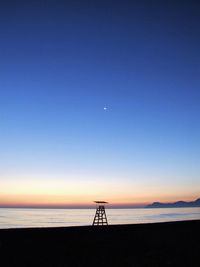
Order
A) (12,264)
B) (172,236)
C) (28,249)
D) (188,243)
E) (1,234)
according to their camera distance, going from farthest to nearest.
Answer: (172,236) → (188,243) → (1,234) → (28,249) → (12,264)

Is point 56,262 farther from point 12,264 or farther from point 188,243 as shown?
point 188,243

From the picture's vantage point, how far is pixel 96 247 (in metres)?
10.8

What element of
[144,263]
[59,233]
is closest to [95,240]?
[59,233]

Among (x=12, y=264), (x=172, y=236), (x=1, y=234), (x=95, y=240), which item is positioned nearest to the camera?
(x=12, y=264)

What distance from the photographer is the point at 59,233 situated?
458 inches

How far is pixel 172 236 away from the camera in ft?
43.3

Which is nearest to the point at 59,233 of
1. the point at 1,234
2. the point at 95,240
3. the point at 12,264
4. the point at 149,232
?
the point at 95,240

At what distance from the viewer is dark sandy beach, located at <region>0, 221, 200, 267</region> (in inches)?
369

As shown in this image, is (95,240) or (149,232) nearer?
(95,240)

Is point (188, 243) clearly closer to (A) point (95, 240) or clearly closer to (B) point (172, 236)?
(B) point (172, 236)

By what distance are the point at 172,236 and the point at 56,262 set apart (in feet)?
19.5

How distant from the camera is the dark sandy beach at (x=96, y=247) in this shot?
369 inches

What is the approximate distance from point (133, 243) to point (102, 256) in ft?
6.26

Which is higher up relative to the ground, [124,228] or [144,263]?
[124,228]
